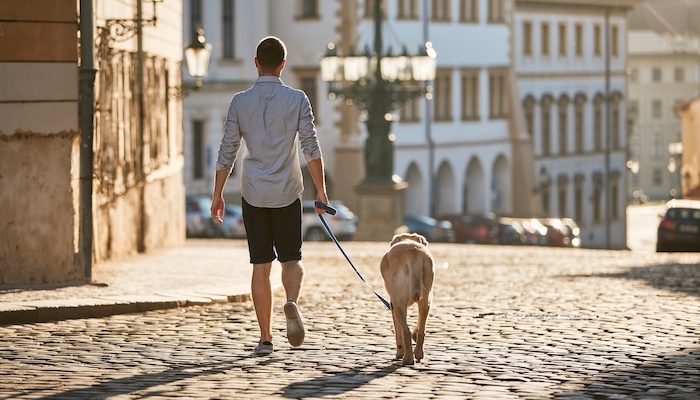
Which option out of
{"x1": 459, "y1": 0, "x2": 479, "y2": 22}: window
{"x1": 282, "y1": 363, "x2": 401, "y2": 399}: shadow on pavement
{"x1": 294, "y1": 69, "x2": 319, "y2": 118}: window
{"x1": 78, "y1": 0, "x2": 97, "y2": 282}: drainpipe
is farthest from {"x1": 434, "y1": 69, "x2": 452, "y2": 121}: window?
{"x1": 282, "y1": 363, "x2": 401, "y2": 399}: shadow on pavement

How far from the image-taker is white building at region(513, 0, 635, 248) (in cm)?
8719

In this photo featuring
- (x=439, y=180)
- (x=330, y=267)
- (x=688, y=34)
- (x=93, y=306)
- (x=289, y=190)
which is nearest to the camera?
(x=289, y=190)

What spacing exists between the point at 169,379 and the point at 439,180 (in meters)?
68.0

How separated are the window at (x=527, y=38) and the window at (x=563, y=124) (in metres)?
4.14

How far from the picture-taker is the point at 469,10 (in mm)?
80312

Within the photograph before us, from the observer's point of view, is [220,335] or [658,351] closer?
[658,351]

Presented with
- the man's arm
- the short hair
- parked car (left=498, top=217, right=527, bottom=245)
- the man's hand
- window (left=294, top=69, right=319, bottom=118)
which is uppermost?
window (left=294, top=69, right=319, bottom=118)

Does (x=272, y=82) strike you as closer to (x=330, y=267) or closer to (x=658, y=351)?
(x=658, y=351)

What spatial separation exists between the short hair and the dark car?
2907 centimetres

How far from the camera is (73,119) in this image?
659 inches

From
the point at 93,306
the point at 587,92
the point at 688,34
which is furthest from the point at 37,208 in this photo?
the point at 688,34

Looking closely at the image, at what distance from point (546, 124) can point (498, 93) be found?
5802mm

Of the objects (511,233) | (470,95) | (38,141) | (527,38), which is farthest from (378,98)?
(527,38)

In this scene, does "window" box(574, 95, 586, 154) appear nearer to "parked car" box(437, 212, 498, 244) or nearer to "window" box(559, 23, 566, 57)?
"window" box(559, 23, 566, 57)
